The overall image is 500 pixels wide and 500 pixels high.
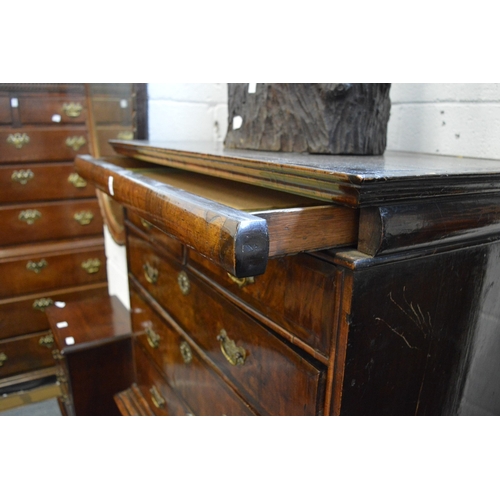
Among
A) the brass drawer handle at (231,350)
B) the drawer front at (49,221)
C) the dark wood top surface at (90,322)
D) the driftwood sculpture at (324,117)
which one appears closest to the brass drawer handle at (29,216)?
the drawer front at (49,221)

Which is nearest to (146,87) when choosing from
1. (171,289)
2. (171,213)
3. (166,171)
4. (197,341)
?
(166,171)

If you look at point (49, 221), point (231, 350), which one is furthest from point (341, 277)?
point (49, 221)

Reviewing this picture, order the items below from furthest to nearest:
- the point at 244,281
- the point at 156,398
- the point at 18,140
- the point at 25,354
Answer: the point at 25,354
the point at 18,140
the point at 156,398
the point at 244,281

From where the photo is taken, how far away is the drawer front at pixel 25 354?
6.74 feet

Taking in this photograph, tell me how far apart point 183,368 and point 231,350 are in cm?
31

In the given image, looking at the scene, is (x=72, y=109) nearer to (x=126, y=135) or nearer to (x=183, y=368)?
(x=126, y=135)

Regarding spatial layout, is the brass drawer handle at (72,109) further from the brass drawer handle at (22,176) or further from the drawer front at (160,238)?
the drawer front at (160,238)

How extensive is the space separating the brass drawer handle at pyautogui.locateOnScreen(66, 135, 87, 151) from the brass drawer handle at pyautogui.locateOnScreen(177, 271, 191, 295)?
4.20 feet

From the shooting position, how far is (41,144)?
1929mm

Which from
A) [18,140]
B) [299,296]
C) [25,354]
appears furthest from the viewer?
[25,354]

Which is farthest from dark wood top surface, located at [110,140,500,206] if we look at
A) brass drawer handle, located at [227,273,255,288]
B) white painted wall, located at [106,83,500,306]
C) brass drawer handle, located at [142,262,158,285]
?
brass drawer handle, located at [142,262,158,285]

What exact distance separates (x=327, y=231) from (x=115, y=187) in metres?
0.44

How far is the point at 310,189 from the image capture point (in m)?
0.56

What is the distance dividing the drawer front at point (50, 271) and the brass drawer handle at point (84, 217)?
133 millimetres
